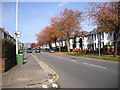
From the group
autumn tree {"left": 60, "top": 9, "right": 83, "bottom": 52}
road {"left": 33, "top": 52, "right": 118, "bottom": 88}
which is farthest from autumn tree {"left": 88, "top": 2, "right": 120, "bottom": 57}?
autumn tree {"left": 60, "top": 9, "right": 83, "bottom": 52}

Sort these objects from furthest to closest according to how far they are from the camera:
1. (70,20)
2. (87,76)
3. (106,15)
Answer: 1. (70,20)
2. (106,15)
3. (87,76)

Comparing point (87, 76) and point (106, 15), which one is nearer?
point (87, 76)

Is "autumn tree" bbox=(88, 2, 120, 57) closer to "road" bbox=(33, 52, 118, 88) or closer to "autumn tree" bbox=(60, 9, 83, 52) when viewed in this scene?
"road" bbox=(33, 52, 118, 88)

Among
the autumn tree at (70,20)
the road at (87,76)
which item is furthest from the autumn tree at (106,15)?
the autumn tree at (70,20)

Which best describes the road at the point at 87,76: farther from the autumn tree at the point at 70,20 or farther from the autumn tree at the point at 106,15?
the autumn tree at the point at 70,20

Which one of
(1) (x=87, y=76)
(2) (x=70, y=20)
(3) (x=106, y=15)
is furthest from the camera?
(2) (x=70, y=20)

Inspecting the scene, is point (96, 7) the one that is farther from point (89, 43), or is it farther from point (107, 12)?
point (89, 43)

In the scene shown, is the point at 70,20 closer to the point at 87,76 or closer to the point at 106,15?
the point at 106,15

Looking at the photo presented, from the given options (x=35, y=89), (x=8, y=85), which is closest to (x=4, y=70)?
(x=8, y=85)

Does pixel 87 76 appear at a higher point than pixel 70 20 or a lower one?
lower

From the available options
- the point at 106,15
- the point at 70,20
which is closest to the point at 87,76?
the point at 106,15

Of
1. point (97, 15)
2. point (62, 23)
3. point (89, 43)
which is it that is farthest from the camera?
point (89, 43)

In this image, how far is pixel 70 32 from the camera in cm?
4481

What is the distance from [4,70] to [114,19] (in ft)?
51.9
